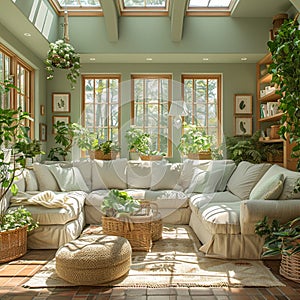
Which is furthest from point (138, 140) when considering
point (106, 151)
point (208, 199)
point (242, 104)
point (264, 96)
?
point (264, 96)

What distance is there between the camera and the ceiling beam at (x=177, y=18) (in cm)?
546

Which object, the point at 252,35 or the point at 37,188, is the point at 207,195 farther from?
the point at 252,35

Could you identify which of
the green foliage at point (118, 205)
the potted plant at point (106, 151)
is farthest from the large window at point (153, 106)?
the green foliage at point (118, 205)

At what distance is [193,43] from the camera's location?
20.3ft

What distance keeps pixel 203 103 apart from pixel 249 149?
1.20 m

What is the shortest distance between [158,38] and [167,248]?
348 cm

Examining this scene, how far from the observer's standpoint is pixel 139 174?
593 cm

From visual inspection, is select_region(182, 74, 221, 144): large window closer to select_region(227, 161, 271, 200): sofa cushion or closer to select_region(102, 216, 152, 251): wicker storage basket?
select_region(227, 161, 271, 200): sofa cushion

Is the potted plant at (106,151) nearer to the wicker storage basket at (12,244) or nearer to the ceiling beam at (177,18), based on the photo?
the ceiling beam at (177,18)

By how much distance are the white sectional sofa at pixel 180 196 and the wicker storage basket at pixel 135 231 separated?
570 millimetres

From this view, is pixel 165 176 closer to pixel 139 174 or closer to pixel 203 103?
pixel 139 174

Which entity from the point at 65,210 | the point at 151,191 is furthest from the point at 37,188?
the point at 151,191

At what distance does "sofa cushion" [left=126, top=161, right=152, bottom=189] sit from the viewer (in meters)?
5.87

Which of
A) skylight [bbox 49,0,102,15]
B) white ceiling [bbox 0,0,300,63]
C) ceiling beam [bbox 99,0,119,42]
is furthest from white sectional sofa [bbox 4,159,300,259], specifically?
skylight [bbox 49,0,102,15]
